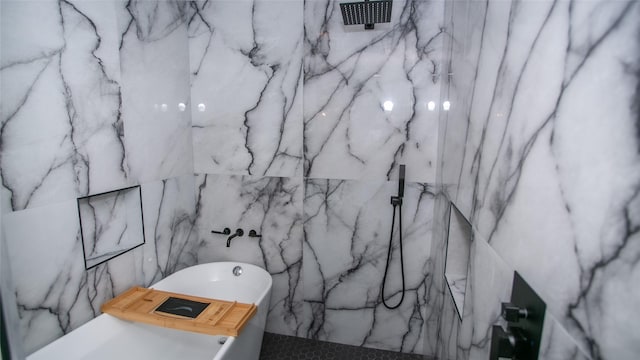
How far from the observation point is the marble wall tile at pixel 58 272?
1288 mm

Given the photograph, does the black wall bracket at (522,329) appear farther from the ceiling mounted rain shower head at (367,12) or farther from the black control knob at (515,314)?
the ceiling mounted rain shower head at (367,12)

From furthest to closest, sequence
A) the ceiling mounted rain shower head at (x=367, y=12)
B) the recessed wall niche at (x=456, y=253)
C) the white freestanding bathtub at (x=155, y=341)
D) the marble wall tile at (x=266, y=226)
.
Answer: the marble wall tile at (x=266, y=226), the ceiling mounted rain shower head at (x=367, y=12), the recessed wall niche at (x=456, y=253), the white freestanding bathtub at (x=155, y=341)

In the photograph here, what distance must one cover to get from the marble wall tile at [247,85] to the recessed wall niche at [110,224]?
2.38 ft

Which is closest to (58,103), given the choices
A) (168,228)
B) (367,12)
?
(168,228)

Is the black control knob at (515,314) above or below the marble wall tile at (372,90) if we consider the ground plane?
below

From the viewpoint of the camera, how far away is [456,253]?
1.68 meters

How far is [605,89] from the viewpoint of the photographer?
53 cm

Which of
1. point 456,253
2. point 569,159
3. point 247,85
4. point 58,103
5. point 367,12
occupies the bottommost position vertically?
point 456,253

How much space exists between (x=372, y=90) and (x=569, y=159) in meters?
1.64

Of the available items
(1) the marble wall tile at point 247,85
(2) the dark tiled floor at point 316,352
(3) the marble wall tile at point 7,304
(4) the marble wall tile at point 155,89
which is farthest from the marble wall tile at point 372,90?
(3) the marble wall tile at point 7,304

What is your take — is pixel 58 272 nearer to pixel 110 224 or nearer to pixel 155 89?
pixel 110 224

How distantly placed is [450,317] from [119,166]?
2.10 m

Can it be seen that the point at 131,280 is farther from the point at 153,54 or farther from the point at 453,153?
the point at 453,153

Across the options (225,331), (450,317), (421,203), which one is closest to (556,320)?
(450,317)
